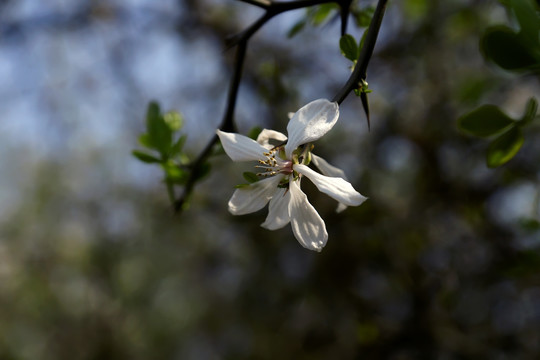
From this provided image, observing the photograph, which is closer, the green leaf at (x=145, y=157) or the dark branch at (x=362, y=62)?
the dark branch at (x=362, y=62)

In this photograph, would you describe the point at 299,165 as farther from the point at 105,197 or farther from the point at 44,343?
the point at 44,343

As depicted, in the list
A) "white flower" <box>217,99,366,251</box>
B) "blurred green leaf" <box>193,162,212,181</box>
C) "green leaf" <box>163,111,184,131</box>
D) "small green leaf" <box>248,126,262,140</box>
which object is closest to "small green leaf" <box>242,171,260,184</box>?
"white flower" <box>217,99,366,251</box>

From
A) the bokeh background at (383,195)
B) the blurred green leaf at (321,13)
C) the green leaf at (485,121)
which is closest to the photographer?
the green leaf at (485,121)

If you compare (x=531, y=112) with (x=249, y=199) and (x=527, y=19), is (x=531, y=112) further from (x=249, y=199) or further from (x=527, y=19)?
(x=249, y=199)

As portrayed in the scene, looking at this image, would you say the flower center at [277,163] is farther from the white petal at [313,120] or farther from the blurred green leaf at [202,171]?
the blurred green leaf at [202,171]

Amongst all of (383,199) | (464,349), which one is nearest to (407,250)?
(383,199)

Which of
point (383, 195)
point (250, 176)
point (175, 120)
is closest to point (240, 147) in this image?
point (250, 176)

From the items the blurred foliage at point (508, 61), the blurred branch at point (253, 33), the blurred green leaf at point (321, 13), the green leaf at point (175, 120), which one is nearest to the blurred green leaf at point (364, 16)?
the blurred green leaf at point (321, 13)
